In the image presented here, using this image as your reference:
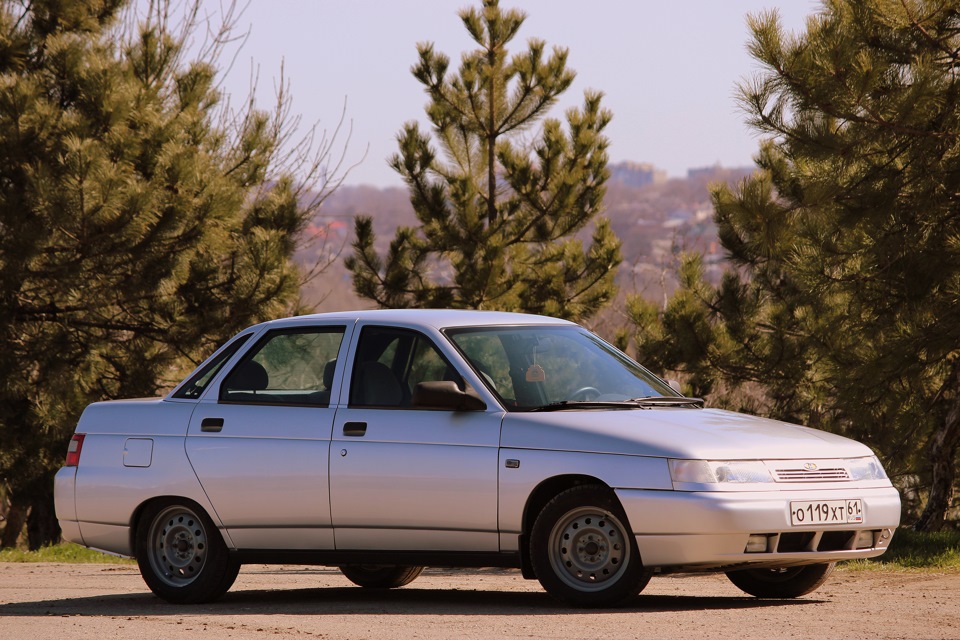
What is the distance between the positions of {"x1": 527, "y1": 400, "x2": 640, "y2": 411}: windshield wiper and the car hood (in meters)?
0.10

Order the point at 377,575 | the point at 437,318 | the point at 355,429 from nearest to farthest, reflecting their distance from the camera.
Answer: the point at 355,429 < the point at 437,318 < the point at 377,575

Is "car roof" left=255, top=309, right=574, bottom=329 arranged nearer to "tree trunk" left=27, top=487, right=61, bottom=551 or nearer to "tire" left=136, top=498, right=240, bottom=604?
"tire" left=136, top=498, right=240, bottom=604

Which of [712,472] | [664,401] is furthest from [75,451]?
[712,472]

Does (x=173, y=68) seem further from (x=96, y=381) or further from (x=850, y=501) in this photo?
(x=850, y=501)

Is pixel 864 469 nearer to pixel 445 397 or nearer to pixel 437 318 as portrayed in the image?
pixel 445 397

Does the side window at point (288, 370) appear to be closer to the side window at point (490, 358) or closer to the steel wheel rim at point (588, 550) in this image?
the side window at point (490, 358)

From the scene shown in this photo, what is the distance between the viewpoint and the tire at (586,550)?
771 centimetres

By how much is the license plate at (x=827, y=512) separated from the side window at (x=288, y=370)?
2801 millimetres

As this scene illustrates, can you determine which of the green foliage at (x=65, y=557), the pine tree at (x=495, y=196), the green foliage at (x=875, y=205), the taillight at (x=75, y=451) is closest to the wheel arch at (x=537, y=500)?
the taillight at (x=75, y=451)

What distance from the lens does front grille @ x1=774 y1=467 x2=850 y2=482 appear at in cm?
767

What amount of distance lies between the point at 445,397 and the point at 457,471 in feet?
1.38

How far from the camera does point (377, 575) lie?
9773mm

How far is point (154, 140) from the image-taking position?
18.3 meters

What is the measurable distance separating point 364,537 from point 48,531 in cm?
1719
